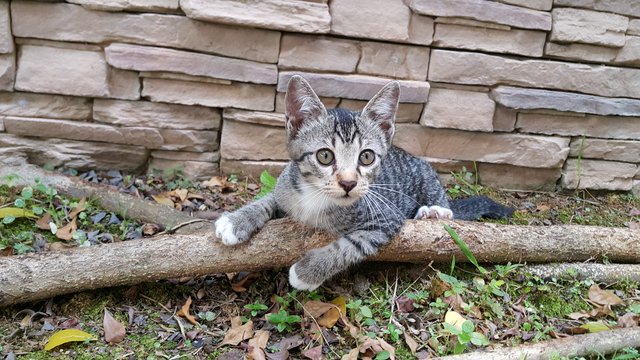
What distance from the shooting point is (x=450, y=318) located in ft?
8.49

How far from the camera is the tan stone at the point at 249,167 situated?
3.99 metres

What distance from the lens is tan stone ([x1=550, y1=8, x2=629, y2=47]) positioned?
3.71 metres

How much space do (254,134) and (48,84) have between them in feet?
4.88

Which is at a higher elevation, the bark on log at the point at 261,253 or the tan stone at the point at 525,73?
the tan stone at the point at 525,73

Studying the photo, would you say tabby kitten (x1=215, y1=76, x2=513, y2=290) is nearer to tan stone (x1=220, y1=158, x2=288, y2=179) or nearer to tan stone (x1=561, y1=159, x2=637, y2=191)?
tan stone (x1=220, y1=158, x2=288, y2=179)

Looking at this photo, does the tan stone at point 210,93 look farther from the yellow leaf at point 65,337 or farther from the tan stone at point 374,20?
the yellow leaf at point 65,337

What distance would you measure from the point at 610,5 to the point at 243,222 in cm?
315

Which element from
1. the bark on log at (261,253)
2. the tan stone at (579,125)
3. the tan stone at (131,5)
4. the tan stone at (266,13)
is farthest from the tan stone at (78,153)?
the tan stone at (579,125)

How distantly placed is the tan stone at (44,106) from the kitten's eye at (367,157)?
2.23 m

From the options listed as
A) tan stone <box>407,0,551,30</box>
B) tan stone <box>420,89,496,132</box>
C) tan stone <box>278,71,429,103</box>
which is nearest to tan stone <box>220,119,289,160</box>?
tan stone <box>278,71,429,103</box>

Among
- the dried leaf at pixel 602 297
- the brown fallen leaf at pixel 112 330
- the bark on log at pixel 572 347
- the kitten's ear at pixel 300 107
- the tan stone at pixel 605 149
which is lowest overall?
the brown fallen leaf at pixel 112 330

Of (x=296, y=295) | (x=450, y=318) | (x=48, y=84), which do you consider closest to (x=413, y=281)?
(x=450, y=318)

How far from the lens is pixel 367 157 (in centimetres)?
271

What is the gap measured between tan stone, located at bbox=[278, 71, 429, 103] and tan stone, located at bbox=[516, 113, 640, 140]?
928mm
